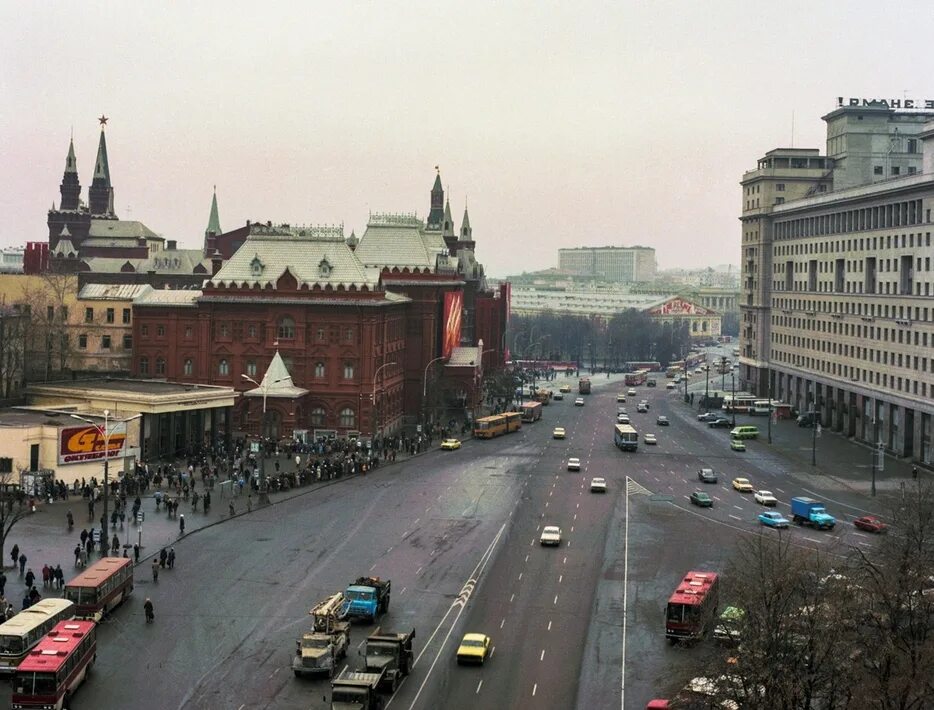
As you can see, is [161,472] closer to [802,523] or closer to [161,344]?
[161,344]

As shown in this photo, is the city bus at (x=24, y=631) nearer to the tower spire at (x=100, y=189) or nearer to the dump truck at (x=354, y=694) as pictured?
the dump truck at (x=354, y=694)

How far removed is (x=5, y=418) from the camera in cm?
7600

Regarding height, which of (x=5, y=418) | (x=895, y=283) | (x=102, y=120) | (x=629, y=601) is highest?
(x=102, y=120)

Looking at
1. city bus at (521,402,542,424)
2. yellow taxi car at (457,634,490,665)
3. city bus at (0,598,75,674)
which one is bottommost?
yellow taxi car at (457,634,490,665)

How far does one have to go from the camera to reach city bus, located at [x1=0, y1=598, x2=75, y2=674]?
39125 millimetres

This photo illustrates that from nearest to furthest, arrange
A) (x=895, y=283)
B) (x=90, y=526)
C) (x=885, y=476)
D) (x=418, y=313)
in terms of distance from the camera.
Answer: (x=90, y=526) → (x=885, y=476) → (x=895, y=283) → (x=418, y=313)

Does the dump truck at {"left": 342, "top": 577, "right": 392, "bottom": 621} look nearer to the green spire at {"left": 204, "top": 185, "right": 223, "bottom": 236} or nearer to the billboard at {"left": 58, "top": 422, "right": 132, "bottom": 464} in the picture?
the billboard at {"left": 58, "top": 422, "right": 132, "bottom": 464}

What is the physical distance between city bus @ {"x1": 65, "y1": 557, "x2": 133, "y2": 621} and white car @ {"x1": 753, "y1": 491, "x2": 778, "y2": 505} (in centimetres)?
3844

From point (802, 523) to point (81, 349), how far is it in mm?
63243

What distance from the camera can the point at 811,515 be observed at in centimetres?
6731

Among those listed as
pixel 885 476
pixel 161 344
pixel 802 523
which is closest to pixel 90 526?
pixel 802 523

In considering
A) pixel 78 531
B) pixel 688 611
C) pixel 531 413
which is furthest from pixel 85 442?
pixel 531 413

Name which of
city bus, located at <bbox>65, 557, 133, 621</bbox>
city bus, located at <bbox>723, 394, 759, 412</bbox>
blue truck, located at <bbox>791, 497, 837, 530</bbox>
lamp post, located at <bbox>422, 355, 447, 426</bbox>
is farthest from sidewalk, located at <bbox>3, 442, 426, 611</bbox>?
city bus, located at <bbox>723, 394, 759, 412</bbox>

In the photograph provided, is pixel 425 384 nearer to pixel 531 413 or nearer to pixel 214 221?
pixel 531 413
